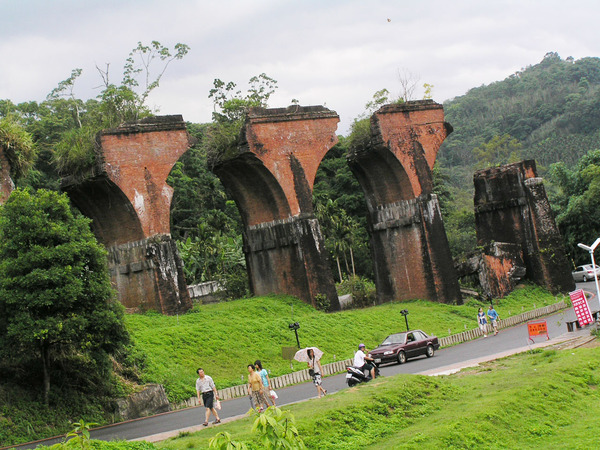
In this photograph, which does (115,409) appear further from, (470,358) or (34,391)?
(470,358)

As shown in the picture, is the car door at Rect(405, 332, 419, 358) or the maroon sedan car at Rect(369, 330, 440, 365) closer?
the maroon sedan car at Rect(369, 330, 440, 365)

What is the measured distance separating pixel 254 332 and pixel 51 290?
874cm

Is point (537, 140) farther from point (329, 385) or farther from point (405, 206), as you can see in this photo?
point (329, 385)

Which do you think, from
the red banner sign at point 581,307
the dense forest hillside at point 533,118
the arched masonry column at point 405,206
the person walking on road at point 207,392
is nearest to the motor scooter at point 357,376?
the person walking on road at point 207,392

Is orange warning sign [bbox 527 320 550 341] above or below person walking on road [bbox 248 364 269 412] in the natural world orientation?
below

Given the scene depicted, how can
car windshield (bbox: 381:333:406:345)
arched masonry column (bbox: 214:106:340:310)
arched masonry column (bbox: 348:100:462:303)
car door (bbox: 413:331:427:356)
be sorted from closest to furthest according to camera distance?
car windshield (bbox: 381:333:406:345) < car door (bbox: 413:331:427:356) < arched masonry column (bbox: 214:106:340:310) < arched masonry column (bbox: 348:100:462:303)

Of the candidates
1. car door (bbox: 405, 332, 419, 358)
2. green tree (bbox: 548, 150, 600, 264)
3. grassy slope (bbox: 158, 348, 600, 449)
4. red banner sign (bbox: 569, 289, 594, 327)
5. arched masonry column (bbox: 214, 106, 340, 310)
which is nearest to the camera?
grassy slope (bbox: 158, 348, 600, 449)

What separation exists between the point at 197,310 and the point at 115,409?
351 inches

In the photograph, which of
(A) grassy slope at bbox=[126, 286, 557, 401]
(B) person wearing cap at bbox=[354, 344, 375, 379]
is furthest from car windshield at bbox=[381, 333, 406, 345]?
(B) person wearing cap at bbox=[354, 344, 375, 379]

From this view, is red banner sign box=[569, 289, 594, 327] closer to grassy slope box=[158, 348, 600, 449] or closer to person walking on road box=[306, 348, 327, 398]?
grassy slope box=[158, 348, 600, 449]

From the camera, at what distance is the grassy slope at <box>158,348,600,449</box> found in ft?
31.1

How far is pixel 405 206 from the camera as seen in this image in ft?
102

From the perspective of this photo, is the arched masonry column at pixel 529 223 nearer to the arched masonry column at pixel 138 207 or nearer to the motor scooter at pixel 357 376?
the arched masonry column at pixel 138 207

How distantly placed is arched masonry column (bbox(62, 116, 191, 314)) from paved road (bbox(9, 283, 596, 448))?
7799 millimetres
